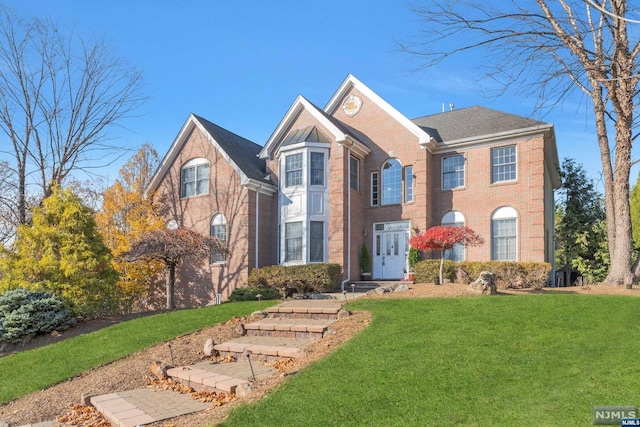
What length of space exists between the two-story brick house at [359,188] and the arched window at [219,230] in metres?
0.06

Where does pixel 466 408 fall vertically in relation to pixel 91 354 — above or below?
above

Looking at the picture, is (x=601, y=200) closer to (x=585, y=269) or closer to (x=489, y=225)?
(x=585, y=269)

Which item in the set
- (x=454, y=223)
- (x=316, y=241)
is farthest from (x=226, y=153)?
(x=454, y=223)

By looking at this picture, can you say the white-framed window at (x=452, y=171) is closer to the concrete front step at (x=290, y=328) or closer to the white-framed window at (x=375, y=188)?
the white-framed window at (x=375, y=188)

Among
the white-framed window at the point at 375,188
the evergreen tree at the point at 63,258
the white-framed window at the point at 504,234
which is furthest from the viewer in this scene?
the white-framed window at the point at 375,188

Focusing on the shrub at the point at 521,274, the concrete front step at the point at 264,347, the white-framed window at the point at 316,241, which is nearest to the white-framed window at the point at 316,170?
the white-framed window at the point at 316,241

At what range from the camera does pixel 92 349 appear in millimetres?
9688

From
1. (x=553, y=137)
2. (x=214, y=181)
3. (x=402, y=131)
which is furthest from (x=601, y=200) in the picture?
(x=214, y=181)

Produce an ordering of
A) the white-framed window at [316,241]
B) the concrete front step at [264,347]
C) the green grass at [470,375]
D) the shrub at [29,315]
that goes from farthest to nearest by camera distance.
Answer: the white-framed window at [316,241]
the shrub at [29,315]
the concrete front step at [264,347]
the green grass at [470,375]

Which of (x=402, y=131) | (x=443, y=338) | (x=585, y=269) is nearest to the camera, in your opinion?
(x=443, y=338)

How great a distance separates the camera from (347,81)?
69.5 ft

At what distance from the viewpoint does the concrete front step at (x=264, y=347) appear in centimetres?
748

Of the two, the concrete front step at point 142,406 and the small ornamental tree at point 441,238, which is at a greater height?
the small ornamental tree at point 441,238

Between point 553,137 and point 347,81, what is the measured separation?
9.15m
